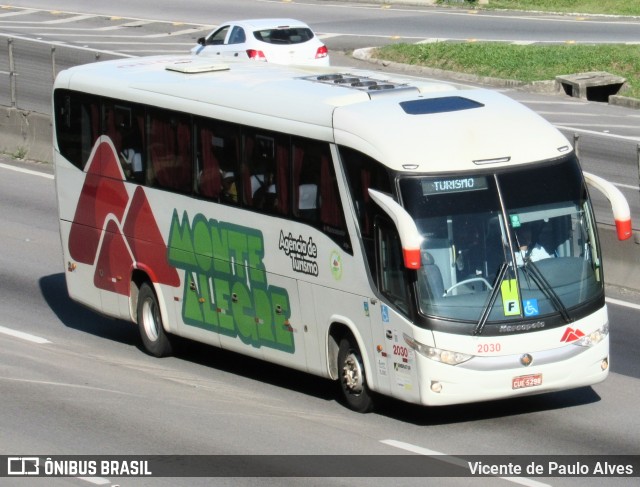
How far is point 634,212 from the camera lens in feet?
63.3

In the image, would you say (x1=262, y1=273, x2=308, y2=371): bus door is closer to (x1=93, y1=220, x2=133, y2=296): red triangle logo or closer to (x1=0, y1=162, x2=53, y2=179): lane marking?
(x1=93, y1=220, x2=133, y2=296): red triangle logo

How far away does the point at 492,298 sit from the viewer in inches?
494

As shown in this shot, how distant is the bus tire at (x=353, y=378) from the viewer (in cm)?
1342

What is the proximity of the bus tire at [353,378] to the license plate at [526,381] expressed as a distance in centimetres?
148

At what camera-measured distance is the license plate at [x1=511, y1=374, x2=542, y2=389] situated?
12.6m

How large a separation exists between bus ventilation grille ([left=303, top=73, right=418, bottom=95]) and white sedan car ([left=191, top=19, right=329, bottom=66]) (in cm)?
1907

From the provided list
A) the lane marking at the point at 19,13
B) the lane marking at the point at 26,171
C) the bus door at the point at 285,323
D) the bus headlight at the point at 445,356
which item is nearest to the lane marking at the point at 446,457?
the bus headlight at the point at 445,356

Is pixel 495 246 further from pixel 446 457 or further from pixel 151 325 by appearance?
pixel 151 325

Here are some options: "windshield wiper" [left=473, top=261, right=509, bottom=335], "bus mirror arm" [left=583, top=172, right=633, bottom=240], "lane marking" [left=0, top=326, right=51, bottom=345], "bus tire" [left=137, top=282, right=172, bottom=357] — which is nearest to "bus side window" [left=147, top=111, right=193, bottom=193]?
"bus tire" [left=137, top=282, right=172, bottom=357]

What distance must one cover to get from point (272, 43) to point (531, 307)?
2250 centimetres

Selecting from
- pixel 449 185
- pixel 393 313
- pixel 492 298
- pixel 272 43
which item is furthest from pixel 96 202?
pixel 272 43

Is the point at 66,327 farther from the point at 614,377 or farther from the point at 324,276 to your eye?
the point at 614,377

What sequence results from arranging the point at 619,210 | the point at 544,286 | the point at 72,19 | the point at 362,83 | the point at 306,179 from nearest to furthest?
the point at 544,286
the point at 619,210
the point at 306,179
the point at 362,83
the point at 72,19

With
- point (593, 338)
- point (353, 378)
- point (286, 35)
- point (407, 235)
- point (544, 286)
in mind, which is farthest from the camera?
point (286, 35)
